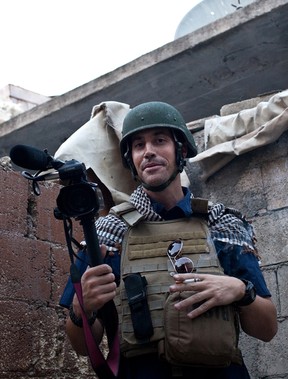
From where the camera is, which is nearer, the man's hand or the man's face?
the man's hand

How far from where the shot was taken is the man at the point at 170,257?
86.0 inches

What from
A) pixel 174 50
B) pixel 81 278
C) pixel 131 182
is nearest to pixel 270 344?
pixel 131 182

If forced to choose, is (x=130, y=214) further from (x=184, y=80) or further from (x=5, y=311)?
(x=184, y=80)

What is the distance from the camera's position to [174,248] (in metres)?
2.35

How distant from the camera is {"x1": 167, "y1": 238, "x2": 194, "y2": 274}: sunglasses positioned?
2299 mm

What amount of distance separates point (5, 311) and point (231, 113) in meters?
1.99

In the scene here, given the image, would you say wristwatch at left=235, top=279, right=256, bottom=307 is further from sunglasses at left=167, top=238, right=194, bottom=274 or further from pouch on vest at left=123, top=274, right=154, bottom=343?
pouch on vest at left=123, top=274, right=154, bottom=343

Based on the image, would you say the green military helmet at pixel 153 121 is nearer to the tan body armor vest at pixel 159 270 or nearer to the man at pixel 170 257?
the man at pixel 170 257

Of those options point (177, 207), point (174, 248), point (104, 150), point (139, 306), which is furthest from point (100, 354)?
point (104, 150)

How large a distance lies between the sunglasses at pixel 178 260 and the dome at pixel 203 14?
16.7 feet

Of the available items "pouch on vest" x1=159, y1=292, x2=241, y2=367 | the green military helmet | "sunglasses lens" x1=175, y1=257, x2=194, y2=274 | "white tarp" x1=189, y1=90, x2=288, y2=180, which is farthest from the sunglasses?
"white tarp" x1=189, y1=90, x2=288, y2=180

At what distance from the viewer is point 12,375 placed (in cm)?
311

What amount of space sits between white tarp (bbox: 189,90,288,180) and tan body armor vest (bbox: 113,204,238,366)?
145 centimetres

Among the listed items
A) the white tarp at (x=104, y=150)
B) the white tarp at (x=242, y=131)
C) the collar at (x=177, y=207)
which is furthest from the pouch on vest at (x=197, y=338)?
the white tarp at (x=242, y=131)
